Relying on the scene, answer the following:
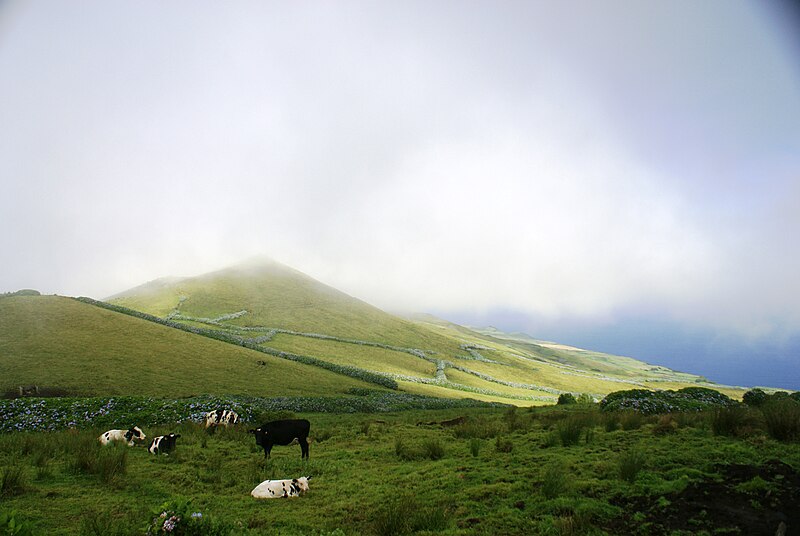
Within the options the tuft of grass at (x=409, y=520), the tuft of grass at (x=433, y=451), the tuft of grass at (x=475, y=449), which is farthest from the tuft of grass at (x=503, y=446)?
the tuft of grass at (x=409, y=520)

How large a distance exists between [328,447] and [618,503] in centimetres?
1225

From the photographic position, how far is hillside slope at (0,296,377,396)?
2909 cm

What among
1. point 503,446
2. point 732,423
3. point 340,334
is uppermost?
point 732,423

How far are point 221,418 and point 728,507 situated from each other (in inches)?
807

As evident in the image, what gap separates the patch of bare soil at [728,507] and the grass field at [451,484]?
3 cm

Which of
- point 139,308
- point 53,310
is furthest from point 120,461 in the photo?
point 139,308

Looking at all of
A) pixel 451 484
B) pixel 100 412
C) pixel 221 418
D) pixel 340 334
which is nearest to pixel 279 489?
pixel 451 484

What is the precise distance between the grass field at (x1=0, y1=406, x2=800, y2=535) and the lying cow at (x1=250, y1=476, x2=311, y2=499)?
298 mm

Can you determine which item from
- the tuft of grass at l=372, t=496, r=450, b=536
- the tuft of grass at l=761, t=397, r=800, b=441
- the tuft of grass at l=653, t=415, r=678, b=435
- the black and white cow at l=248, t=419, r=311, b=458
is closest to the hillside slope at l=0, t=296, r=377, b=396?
the black and white cow at l=248, t=419, r=311, b=458

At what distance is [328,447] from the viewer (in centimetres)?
1675

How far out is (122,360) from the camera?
33812mm

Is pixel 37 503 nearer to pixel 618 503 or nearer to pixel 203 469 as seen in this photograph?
pixel 203 469

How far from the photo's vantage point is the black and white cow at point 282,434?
14516 millimetres

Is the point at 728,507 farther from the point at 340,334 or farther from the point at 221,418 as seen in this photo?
the point at 340,334
